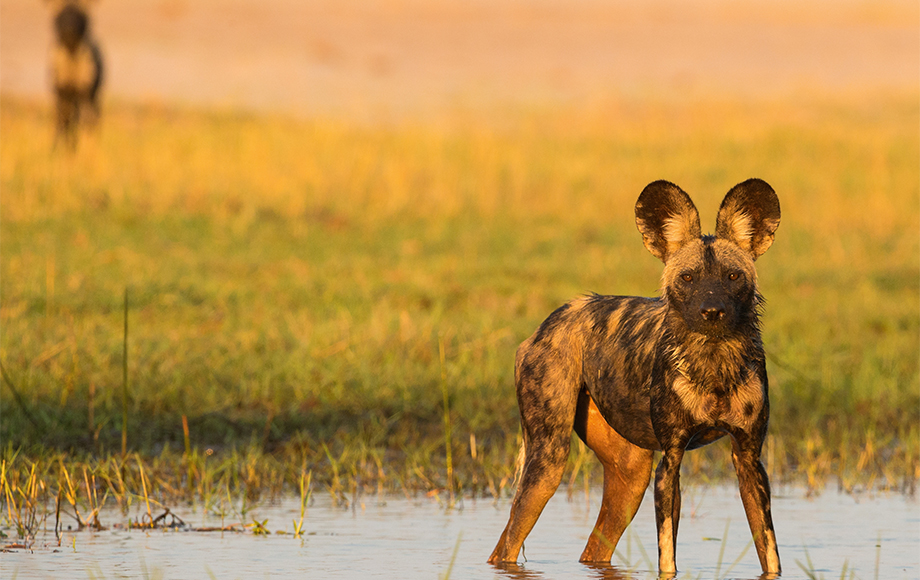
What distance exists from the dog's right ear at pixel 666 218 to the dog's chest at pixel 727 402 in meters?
0.40

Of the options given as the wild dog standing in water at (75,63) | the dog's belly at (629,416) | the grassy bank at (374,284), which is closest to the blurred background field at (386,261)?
the grassy bank at (374,284)

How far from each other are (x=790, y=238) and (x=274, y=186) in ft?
16.0

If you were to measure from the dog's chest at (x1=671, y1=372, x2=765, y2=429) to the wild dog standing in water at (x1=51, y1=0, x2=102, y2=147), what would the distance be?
13573 mm

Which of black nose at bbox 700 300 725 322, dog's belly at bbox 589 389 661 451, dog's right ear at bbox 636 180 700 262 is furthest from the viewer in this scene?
dog's belly at bbox 589 389 661 451

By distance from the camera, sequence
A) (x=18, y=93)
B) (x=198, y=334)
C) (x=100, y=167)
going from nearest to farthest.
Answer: (x=198, y=334) → (x=100, y=167) → (x=18, y=93)

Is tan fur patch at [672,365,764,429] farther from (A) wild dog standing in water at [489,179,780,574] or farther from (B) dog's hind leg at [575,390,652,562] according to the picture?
(B) dog's hind leg at [575,390,652,562]

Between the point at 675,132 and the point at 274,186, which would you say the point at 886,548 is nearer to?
the point at 274,186

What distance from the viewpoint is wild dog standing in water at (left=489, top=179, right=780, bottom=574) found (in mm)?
4148

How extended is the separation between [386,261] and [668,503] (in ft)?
25.6

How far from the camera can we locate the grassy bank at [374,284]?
21.6 ft

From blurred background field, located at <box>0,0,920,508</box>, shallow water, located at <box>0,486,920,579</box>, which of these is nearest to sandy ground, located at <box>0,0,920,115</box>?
blurred background field, located at <box>0,0,920,508</box>

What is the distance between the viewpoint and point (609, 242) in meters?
13.4

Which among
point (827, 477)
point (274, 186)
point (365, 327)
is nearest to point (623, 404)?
point (827, 477)

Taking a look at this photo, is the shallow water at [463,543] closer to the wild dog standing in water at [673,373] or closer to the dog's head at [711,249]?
the wild dog standing in water at [673,373]
